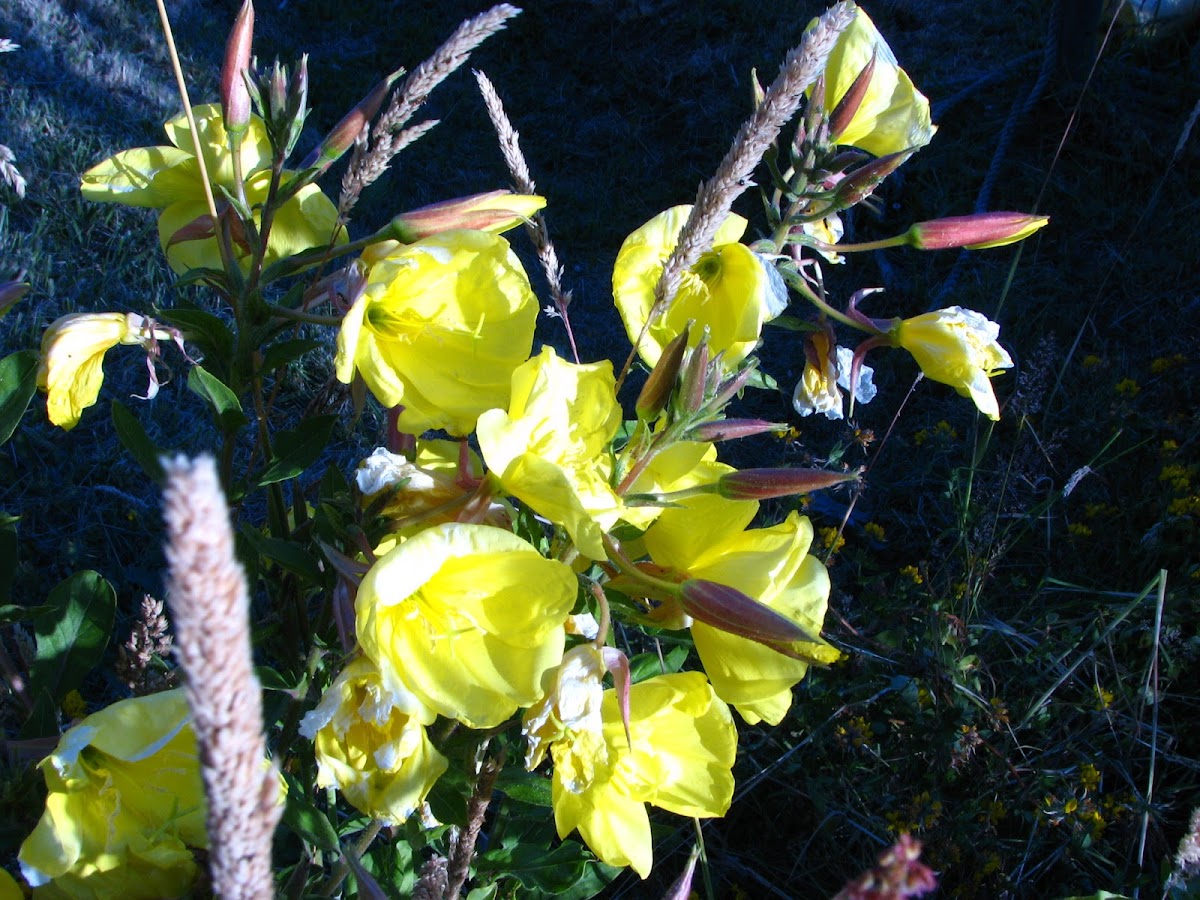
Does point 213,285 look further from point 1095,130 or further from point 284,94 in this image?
point 1095,130

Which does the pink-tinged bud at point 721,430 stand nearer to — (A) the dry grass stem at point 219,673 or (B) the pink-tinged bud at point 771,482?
(B) the pink-tinged bud at point 771,482

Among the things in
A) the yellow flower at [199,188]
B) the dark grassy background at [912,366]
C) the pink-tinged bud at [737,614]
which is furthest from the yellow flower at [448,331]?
the dark grassy background at [912,366]

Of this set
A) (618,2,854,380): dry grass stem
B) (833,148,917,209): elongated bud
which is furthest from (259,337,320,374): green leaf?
(833,148,917,209): elongated bud

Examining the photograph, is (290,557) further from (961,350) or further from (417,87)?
(961,350)

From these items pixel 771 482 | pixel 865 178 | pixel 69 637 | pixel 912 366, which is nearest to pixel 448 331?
pixel 771 482

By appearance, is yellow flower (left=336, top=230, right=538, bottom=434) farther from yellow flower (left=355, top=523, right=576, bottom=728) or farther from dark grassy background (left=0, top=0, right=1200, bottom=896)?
dark grassy background (left=0, top=0, right=1200, bottom=896)

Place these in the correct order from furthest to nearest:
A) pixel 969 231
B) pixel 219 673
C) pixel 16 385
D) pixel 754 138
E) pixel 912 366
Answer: pixel 912 366
pixel 969 231
pixel 16 385
pixel 754 138
pixel 219 673
